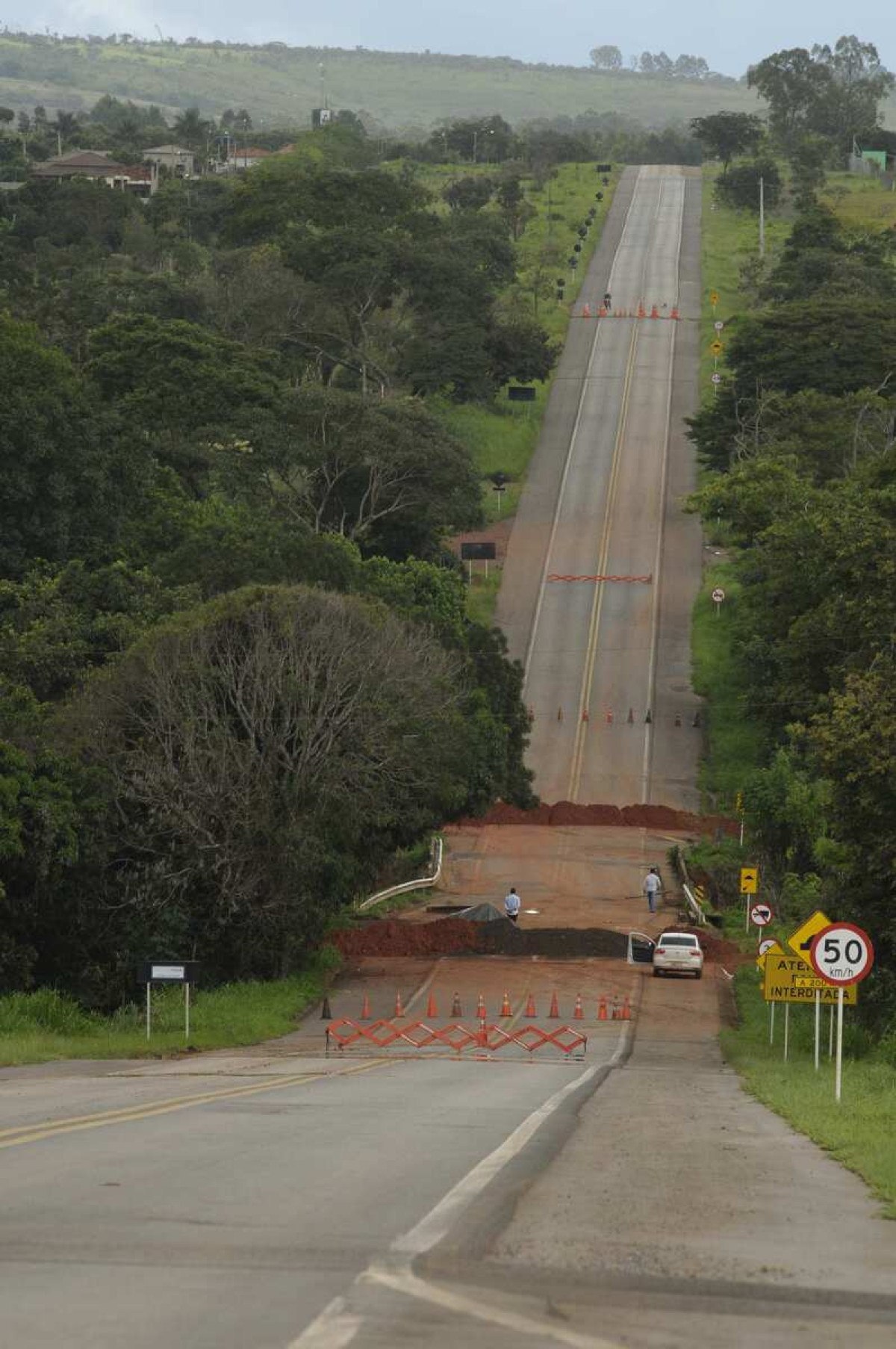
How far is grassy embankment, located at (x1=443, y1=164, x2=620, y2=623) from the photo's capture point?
105188mm

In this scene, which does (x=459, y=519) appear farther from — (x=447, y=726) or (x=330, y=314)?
(x=447, y=726)

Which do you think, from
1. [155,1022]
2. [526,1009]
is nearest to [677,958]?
[526,1009]

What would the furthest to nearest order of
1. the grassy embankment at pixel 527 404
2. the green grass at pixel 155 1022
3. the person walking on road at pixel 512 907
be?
the grassy embankment at pixel 527 404 < the person walking on road at pixel 512 907 < the green grass at pixel 155 1022

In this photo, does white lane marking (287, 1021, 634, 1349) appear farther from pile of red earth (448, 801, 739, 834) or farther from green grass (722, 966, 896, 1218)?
pile of red earth (448, 801, 739, 834)

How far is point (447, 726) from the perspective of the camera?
4725 centimetres

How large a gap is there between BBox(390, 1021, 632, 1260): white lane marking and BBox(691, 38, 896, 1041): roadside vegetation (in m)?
7.14

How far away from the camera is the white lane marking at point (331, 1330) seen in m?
7.77

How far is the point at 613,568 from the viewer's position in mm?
96938

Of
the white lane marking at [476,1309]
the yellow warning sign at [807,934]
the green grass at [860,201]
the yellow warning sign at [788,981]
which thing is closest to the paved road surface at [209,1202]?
the white lane marking at [476,1309]

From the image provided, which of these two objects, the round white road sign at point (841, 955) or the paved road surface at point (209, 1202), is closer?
the paved road surface at point (209, 1202)

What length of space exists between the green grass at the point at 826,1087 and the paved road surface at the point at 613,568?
1326 inches

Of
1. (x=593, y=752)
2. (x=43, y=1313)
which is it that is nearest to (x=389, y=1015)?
(x=43, y=1313)

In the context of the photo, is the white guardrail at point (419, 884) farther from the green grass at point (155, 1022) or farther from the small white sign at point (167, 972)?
the small white sign at point (167, 972)

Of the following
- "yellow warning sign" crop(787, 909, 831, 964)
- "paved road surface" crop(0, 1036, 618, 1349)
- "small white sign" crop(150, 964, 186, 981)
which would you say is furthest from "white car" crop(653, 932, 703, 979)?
"paved road surface" crop(0, 1036, 618, 1349)
